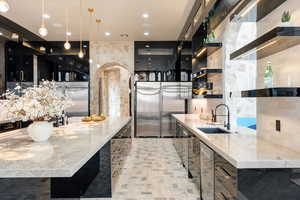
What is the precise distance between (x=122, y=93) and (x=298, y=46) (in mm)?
8004

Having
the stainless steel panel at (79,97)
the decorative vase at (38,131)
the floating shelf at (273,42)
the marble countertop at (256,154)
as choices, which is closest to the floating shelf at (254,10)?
the floating shelf at (273,42)

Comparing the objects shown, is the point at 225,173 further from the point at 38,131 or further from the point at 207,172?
the point at 38,131

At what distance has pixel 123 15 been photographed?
5.34 m

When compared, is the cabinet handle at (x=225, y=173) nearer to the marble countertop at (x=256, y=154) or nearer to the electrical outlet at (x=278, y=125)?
the marble countertop at (x=256, y=154)

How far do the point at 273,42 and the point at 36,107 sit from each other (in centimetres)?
222

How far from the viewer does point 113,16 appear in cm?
540

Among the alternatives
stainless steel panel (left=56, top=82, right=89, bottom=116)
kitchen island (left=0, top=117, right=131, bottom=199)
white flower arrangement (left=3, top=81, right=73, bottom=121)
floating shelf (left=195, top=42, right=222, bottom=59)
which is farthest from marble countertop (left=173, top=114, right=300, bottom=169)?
stainless steel panel (left=56, top=82, right=89, bottom=116)

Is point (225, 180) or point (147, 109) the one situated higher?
point (147, 109)

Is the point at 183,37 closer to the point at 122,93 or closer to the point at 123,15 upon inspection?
the point at 123,15

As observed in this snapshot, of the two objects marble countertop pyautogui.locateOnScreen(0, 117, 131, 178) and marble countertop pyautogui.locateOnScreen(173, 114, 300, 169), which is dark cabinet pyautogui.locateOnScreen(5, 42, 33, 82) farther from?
marble countertop pyautogui.locateOnScreen(173, 114, 300, 169)

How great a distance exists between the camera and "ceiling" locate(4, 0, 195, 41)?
4676 mm

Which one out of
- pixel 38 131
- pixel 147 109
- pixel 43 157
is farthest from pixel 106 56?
pixel 43 157

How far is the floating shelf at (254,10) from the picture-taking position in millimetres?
2121

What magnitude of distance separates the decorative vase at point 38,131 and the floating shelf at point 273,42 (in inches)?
85.4
